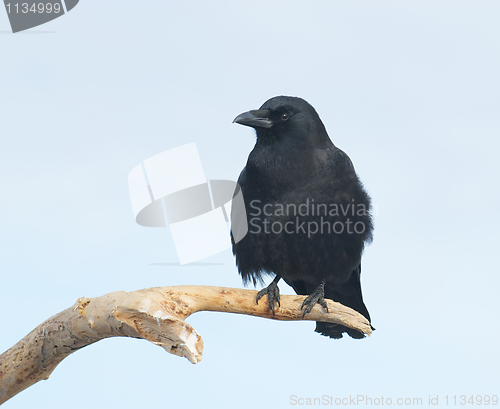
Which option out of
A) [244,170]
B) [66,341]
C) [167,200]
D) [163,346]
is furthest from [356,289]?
[66,341]

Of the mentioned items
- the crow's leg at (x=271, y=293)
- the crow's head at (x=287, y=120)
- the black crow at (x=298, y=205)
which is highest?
the crow's head at (x=287, y=120)

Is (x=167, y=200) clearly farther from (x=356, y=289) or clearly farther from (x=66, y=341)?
(x=356, y=289)

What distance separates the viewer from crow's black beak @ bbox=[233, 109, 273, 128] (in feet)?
18.6

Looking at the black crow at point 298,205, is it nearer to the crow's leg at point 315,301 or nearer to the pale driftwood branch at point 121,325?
the crow's leg at point 315,301

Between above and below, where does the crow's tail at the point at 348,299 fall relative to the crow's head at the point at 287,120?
below

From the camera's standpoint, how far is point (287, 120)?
5707 mm

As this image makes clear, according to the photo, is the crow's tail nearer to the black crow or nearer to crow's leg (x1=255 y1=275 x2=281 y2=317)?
the black crow

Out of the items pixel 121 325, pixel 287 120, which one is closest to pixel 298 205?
pixel 287 120

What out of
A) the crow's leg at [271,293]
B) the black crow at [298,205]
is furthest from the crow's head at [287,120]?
the crow's leg at [271,293]

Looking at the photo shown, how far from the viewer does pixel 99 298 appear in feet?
15.6

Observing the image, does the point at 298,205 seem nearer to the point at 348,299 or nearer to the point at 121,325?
the point at 348,299

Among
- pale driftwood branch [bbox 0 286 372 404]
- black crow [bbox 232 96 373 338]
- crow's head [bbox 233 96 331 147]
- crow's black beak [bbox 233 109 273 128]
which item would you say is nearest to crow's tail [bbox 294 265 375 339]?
black crow [bbox 232 96 373 338]

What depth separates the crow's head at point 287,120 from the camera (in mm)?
5676

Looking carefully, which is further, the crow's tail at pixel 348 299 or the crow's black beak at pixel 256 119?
the crow's tail at pixel 348 299
